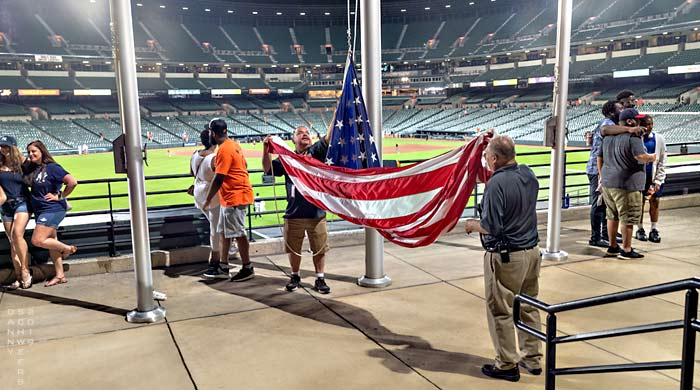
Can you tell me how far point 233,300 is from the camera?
611 centimetres

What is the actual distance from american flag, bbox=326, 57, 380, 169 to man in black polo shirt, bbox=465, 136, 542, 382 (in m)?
2.26

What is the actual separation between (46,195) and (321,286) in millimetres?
3648

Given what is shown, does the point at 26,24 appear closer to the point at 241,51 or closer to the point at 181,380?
the point at 241,51

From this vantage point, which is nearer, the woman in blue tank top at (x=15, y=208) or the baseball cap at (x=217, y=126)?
the woman in blue tank top at (x=15, y=208)

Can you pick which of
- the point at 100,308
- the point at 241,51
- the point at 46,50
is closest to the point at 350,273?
the point at 100,308

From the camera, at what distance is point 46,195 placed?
6602 mm

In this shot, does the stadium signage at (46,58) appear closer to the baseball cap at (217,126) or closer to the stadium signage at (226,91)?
the stadium signage at (226,91)

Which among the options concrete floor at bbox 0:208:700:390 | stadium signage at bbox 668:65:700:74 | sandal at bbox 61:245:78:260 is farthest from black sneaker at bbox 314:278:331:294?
stadium signage at bbox 668:65:700:74

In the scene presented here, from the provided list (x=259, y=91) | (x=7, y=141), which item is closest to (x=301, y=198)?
(x=7, y=141)

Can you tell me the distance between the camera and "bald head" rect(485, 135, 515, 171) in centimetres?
395

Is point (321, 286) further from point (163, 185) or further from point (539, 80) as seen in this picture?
point (539, 80)

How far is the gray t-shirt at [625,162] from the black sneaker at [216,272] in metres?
5.54

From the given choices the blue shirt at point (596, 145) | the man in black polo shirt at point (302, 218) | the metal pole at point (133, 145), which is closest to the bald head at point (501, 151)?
the man in black polo shirt at point (302, 218)

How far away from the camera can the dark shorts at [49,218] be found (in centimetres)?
656
